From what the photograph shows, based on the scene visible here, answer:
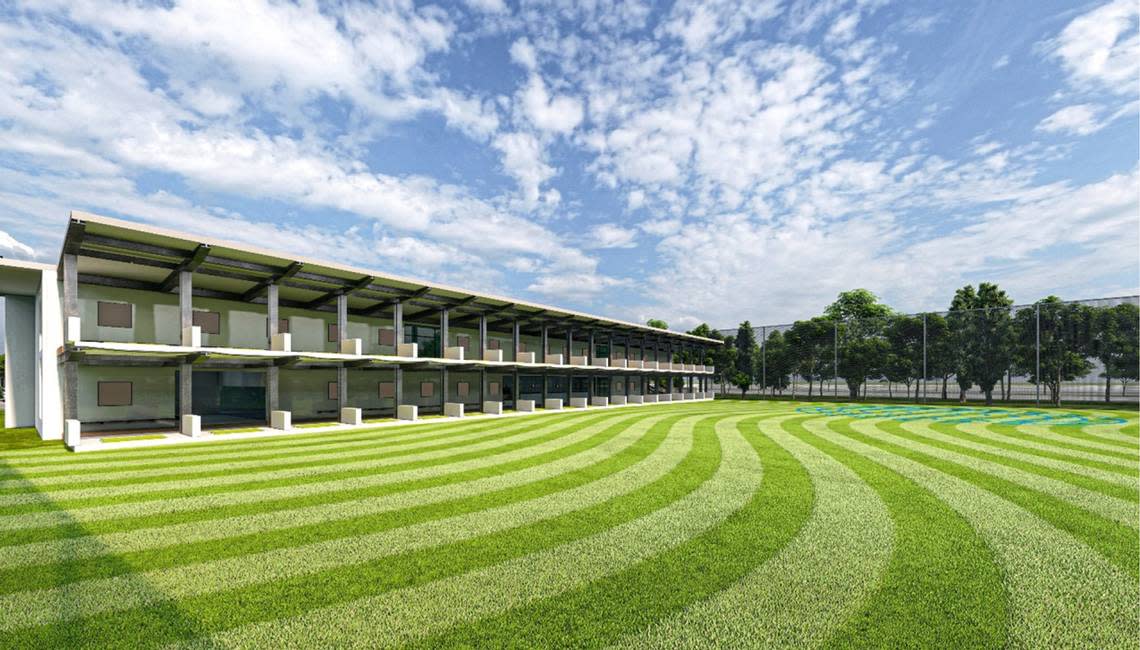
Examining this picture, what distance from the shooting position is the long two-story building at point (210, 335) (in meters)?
18.0

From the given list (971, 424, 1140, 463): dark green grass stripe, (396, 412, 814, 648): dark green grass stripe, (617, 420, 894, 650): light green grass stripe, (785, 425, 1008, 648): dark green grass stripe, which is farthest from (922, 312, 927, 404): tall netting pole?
(396, 412, 814, 648): dark green grass stripe

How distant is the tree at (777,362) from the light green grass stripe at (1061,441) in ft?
121

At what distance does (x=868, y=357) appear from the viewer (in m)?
50.7

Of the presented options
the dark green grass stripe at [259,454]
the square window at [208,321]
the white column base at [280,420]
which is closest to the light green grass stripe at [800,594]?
the dark green grass stripe at [259,454]

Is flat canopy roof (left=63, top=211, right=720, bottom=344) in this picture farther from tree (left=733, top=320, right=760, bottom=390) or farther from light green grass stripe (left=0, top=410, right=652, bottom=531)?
tree (left=733, top=320, right=760, bottom=390)

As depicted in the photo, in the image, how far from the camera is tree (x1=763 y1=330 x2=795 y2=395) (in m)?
56.4

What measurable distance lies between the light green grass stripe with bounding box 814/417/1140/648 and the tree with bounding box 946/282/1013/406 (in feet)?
157

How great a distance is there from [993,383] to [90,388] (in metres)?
65.9

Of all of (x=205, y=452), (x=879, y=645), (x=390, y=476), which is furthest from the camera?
(x=205, y=452)

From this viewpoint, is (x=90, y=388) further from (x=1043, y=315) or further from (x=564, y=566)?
(x=1043, y=315)

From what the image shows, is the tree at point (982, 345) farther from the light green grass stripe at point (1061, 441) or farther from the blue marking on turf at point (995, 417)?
the light green grass stripe at point (1061, 441)

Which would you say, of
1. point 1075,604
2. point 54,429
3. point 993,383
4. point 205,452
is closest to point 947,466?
point 1075,604

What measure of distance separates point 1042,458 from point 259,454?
2170 centimetres

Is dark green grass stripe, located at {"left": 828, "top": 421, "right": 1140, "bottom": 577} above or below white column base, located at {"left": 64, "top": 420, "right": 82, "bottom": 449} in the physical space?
above
